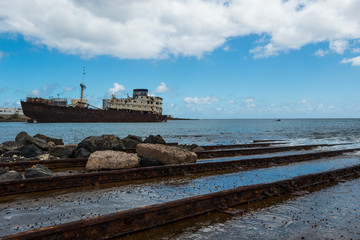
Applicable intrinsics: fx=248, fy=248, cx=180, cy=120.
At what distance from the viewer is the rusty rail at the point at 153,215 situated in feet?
9.82

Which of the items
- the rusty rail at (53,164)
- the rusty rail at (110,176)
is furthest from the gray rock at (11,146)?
the rusty rail at (110,176)

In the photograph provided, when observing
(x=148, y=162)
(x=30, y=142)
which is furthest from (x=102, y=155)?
(x=30, y=142)

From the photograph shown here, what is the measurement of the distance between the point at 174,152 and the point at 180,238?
6145 mm

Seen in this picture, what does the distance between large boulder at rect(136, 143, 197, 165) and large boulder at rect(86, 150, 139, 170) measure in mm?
1221

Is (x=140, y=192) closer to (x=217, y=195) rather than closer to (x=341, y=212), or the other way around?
(x=217, y=195)

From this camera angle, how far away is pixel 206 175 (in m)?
8.06

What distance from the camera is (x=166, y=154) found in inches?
367

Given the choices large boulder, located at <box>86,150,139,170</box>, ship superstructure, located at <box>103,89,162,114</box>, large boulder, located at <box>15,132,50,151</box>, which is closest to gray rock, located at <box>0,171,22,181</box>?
large boulder, located at <box>86,150,139,170</box>

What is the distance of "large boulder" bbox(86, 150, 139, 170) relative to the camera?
317 inches

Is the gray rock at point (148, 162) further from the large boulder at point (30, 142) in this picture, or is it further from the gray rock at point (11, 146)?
the gray rock at point (11, 146)

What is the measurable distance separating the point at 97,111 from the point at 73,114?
715 cm

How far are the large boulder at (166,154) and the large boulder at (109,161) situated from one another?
4.01 ft

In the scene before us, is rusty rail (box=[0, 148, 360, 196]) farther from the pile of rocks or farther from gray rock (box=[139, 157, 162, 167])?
gray rock (box=[139, 157, 162, 167])

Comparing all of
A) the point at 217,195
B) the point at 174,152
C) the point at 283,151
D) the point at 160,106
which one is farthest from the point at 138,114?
the point at 217,195
